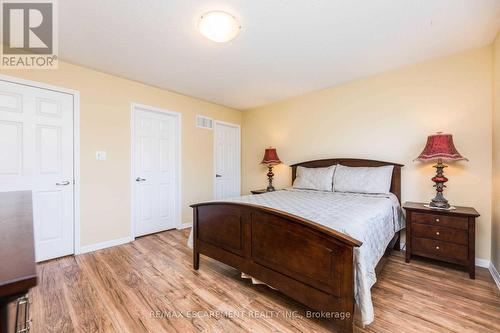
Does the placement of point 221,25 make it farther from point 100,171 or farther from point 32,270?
point 100,171

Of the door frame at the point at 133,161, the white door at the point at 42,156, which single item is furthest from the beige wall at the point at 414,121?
the white door at the point at 42,156

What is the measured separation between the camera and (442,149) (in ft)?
7.63

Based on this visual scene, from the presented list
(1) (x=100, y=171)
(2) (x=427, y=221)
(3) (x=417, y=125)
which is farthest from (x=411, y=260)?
(1) (x=100, y=171)

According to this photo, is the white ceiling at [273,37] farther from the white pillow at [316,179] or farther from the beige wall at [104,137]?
the white pillow at [316,179]

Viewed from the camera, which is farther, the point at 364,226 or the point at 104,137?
the point at 104,137

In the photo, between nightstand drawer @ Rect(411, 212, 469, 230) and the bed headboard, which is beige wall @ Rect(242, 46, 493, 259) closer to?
the bed headboard

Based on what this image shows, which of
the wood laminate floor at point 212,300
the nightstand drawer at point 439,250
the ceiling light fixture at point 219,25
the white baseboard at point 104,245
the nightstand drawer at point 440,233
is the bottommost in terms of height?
the wood laminate floor at point 212,300

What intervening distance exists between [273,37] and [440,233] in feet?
8.57

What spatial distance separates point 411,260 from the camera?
252 centimetres

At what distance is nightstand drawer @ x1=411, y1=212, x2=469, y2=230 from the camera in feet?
7.07

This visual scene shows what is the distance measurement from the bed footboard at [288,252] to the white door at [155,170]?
1638 millimetres

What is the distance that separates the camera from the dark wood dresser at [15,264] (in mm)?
493

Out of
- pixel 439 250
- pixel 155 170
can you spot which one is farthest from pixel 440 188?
pixel 155 170

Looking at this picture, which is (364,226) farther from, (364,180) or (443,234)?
(364,180)
